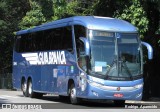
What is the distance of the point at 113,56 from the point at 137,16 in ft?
23.0

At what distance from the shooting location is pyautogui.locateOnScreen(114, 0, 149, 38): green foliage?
2544 centimetres

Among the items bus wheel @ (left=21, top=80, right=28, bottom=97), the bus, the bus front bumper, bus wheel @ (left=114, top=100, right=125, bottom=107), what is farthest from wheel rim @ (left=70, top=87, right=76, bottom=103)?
bus wheel @ (left=21, top=80, right=28, bottom=97)

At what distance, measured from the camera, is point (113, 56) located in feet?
63.8

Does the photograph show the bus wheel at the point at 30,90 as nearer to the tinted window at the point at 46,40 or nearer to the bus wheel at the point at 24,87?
the bus wheel at the point at 24,87

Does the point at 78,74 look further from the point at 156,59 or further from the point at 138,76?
the point at 156,59

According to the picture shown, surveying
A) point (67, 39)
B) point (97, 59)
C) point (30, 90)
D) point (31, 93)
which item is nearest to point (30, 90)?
point (30, 90)

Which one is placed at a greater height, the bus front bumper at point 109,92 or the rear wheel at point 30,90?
the bus front bumper at point 109,92

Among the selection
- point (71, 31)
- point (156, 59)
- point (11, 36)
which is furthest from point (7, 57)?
point (71, 31)

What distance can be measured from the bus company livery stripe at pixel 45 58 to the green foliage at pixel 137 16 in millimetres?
5293

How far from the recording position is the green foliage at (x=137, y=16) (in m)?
25.4

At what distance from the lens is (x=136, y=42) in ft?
66.0

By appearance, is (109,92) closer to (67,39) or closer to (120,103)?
(120,103)

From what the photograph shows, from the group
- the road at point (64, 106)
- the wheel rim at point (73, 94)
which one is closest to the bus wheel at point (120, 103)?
the road at point (64, 106)

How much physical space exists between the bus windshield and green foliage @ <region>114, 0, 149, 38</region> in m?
5.59
